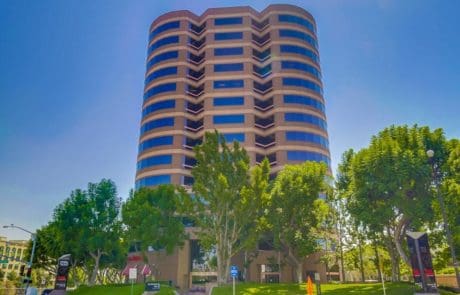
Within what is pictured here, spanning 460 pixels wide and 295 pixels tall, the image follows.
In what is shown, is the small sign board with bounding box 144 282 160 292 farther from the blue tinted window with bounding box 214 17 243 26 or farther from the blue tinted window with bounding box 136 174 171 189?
the blue tinted window with bounding box 214 17 243 26

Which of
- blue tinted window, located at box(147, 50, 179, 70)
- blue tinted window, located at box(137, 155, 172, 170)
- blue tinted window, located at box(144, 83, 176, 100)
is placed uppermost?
blue tinted window, located at box(147, 50, 179, 70)

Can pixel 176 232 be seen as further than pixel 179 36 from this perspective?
No

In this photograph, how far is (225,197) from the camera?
1430 inches

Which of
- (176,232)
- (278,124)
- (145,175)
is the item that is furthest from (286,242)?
(145,175)

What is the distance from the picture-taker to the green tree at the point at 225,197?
3666 centimetres

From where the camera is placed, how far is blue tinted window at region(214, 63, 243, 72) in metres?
63.2

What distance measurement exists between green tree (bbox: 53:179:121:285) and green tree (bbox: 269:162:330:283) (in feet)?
67.5

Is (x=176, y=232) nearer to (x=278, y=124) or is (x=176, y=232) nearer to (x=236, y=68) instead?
(x=278, y=124)

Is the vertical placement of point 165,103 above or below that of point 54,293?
above

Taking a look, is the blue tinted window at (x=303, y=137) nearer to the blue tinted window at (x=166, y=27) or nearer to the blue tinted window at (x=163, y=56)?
the blue tinted window at (x=163, y=56)

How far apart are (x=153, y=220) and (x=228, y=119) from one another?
24223 mm

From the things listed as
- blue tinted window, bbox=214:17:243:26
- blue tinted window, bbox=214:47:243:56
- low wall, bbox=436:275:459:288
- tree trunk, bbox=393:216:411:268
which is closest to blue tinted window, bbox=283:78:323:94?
blue tinted window, bbox=214:47:243:56

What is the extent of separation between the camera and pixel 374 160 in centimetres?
3169

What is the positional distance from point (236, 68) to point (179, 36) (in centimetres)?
1370
